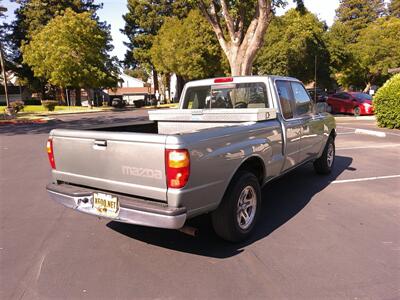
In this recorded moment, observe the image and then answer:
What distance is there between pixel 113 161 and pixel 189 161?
0.85 metres

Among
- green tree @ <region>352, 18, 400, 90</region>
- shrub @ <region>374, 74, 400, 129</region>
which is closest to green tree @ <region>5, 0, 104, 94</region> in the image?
green tree @ <region>352, 18, 400, 90</region>

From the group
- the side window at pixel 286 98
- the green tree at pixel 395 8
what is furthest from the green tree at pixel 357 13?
the side window at pixel 286 98

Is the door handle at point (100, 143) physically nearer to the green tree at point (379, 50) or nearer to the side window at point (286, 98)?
the side window at point (286, 98)

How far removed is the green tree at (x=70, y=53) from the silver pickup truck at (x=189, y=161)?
3179 cm

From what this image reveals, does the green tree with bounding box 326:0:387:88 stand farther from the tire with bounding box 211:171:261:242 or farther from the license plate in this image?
the license plate

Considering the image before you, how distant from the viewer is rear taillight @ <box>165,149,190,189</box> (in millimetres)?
3195

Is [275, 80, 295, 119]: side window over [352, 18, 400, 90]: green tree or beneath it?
beneath

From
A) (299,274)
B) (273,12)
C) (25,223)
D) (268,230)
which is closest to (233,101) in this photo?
(268,230)

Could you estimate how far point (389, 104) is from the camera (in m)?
14.1

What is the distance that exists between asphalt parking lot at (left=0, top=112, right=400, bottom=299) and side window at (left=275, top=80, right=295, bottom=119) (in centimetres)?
139

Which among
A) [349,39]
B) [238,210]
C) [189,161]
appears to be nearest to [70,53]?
[238,210]

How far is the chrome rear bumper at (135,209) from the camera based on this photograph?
10.6 ft

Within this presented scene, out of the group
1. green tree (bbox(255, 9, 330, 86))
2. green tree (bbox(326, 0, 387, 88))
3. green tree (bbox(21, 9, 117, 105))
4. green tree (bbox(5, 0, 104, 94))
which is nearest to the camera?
green tree (bbox(255, 9, 330, 86))

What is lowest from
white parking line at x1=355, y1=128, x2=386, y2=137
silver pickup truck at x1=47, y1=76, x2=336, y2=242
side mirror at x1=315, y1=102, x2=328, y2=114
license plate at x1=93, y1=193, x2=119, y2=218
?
white parking line at x1=355, y1=128, x2=386, y2=137
